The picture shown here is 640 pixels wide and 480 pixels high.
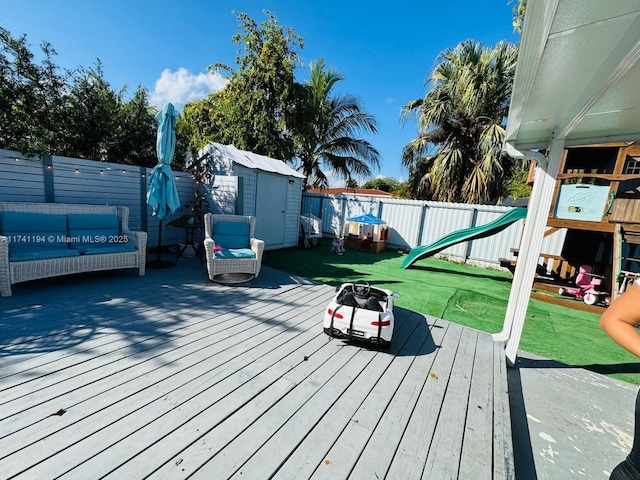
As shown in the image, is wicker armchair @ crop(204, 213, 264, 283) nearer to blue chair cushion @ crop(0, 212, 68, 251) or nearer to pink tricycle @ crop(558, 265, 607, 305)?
blue chair cushion @ crop(0, 212, 68, 251)

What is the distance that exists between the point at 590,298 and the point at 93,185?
954 centimetres

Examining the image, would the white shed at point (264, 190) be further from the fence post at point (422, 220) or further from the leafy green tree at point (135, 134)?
the fence post at point (422, 220)

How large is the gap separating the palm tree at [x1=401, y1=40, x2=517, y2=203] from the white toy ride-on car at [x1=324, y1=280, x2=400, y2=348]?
831cm

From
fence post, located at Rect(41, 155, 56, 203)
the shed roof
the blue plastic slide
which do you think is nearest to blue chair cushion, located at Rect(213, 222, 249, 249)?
the shed roof

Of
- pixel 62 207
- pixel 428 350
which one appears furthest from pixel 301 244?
pixel 428 350

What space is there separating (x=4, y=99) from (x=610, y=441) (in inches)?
363

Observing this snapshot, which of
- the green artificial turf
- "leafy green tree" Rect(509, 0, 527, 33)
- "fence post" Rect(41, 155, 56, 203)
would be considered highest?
"leafy green tree" Rect(509, 0, 527, 33)

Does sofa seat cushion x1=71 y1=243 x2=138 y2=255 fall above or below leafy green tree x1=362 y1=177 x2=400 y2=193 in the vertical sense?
below

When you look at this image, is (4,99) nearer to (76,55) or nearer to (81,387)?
(76,55)

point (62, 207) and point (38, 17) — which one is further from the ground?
point (38, 17)

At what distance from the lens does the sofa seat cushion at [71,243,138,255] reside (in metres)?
3.89

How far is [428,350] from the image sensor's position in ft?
9.02

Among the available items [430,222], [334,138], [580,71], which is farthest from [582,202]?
[334,138]

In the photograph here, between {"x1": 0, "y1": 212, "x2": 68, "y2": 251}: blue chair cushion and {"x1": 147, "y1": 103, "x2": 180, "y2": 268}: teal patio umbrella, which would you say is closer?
{"x1": 0, "y1": 212, "x2": 68, "y2": 251}: blue chair cushion
